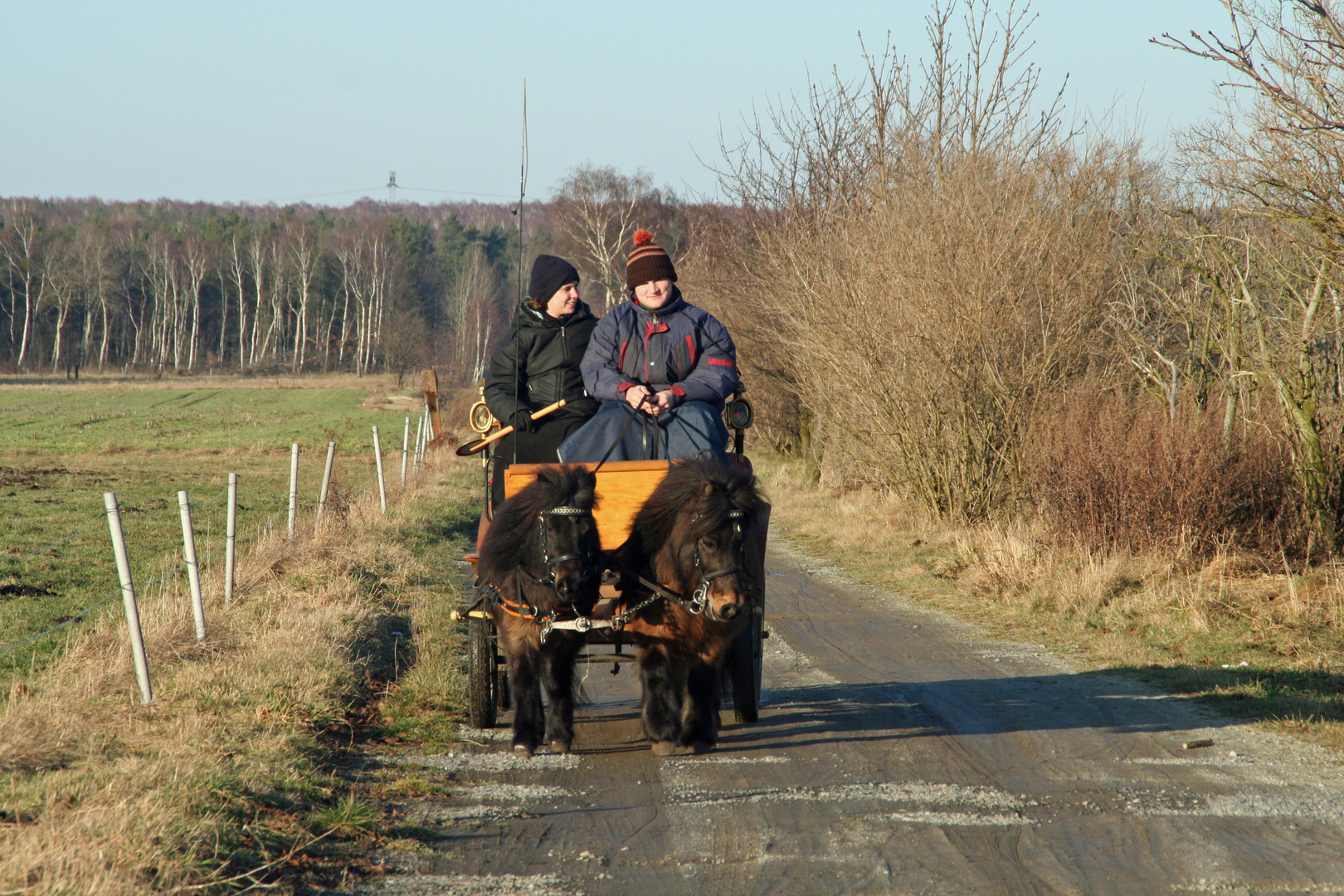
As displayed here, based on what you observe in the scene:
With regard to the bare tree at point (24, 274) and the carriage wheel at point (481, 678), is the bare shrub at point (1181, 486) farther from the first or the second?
the bare tree at point (24, 274)

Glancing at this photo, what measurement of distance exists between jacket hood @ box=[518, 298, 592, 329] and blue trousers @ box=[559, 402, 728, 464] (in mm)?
795

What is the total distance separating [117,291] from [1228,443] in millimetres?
84884

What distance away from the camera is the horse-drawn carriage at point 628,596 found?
16.8ft

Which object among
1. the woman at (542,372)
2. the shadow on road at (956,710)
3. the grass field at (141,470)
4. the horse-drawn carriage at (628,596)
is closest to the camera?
the horse-drawn carriage at (628,596)

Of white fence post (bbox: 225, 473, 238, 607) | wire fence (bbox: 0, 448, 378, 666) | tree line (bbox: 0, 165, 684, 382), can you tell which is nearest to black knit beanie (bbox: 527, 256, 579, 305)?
white fence post (bbox: 225, 473, 238, 607)

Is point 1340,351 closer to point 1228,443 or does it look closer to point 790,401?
point 1228,443

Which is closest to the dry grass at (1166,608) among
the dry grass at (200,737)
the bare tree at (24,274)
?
the dry grass at (200,737)

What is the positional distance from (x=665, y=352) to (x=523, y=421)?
94cm

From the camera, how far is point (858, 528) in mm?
14906

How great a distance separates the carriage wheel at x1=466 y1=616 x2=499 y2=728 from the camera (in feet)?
19.5

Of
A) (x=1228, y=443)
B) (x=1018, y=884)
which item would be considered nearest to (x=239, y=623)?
(x=1018, y=884)

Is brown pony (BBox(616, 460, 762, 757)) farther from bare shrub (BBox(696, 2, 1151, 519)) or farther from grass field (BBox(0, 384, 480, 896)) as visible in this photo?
bare shrub (BBox(696, 2, 1151, 519))

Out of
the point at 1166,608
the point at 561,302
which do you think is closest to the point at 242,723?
the point at 561,302

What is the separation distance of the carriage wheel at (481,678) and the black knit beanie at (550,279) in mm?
1962
